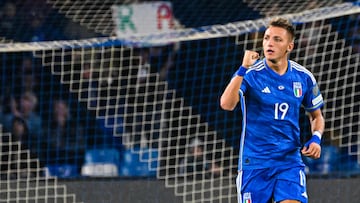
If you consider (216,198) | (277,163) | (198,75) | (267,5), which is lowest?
(216,198)

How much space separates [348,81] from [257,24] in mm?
1429

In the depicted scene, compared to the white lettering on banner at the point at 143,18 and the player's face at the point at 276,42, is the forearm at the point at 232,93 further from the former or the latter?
the white lettering on banner at the point at 143,18

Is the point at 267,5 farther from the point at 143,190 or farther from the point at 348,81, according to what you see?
the point at 143,190

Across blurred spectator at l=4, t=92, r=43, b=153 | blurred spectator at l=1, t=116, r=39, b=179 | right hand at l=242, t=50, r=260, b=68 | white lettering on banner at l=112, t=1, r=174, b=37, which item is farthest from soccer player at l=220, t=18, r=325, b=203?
white lettering on banner at l=112, t=1, r=174, b=37

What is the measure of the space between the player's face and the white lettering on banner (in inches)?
177

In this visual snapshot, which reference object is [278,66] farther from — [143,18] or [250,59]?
[143,18]

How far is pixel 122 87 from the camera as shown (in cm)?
A: 916

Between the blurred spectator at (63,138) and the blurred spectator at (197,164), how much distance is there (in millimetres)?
974

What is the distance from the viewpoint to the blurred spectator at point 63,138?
348 inches

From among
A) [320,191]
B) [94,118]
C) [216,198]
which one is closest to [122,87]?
[94,118]

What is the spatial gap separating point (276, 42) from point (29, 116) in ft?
14.8

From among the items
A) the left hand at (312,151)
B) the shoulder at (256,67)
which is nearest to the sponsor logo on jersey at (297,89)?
the shoulder at (256,67)

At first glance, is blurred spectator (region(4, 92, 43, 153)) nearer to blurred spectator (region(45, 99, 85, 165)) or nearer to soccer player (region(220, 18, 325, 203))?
blurred spectator (region(45, 99, 85, 165))

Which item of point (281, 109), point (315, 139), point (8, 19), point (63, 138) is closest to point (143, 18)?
point (8, 19)
